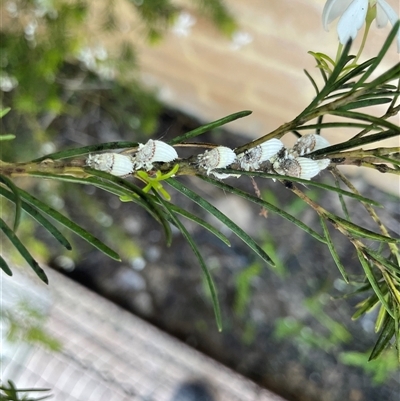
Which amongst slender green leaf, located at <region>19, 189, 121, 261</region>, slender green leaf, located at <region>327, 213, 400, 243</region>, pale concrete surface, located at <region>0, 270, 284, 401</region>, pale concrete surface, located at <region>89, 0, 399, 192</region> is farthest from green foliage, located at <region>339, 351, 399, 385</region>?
slender green leaf, located at <region>19, 189, 121, 261</region>

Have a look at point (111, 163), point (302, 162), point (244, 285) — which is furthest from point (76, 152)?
point (244, 285)

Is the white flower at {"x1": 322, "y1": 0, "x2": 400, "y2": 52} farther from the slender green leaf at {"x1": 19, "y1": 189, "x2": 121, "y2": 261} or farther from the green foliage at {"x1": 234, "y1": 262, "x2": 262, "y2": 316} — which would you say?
the green foliage at {"x1": 234, "y1": 262, "x2": 262, "y2": 316}

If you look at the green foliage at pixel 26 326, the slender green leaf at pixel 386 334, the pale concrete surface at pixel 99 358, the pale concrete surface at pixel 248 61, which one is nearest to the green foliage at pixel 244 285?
the pale concrete surface at pixel 99 358

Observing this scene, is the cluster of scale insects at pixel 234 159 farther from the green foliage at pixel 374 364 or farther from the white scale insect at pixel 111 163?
the green foliage at pixel 374 364

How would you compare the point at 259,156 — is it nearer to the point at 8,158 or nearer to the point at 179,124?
the point at 8,158

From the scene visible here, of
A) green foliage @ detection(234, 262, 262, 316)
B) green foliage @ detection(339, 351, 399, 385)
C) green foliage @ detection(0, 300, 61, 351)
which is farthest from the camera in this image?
green foliage @ detection(234, 262, 262, 316)

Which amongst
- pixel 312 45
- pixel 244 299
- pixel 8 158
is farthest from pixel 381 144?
pixel 8 158
